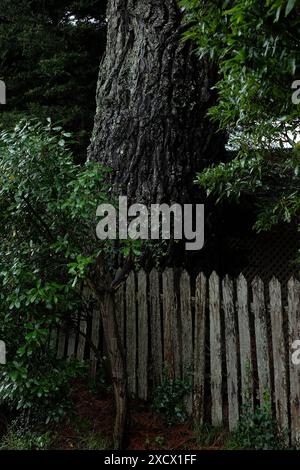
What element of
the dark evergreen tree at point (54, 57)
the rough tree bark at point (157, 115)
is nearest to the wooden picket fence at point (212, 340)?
the rough tree bark at point (157, 115)

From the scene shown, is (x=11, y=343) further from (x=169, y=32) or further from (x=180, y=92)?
(x=169, y=32)

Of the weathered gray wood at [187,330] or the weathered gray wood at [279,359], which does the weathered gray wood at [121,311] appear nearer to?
the weathered gray wood at [187,330]

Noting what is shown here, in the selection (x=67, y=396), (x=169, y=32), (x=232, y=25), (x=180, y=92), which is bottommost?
(x=67, y=396)

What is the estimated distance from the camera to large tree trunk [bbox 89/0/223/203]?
5984 millimetres

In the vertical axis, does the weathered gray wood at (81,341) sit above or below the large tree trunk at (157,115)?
below

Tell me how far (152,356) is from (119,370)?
0.60 meters

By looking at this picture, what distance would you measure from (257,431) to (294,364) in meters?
0.64

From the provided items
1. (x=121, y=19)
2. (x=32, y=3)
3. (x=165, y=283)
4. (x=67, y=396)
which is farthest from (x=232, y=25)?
(x=32, y=3)

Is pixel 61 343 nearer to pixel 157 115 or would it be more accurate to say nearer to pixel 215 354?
pixel 215 354

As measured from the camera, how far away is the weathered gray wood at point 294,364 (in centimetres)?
414

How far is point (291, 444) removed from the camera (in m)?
4.21

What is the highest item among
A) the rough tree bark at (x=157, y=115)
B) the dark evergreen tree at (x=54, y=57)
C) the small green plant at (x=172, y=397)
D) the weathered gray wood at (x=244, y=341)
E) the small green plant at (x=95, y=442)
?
the dark evergreen tree at (x=54, y=57)

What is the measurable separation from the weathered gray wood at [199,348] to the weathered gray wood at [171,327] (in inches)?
8.8

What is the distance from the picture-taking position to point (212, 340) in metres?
4.69
